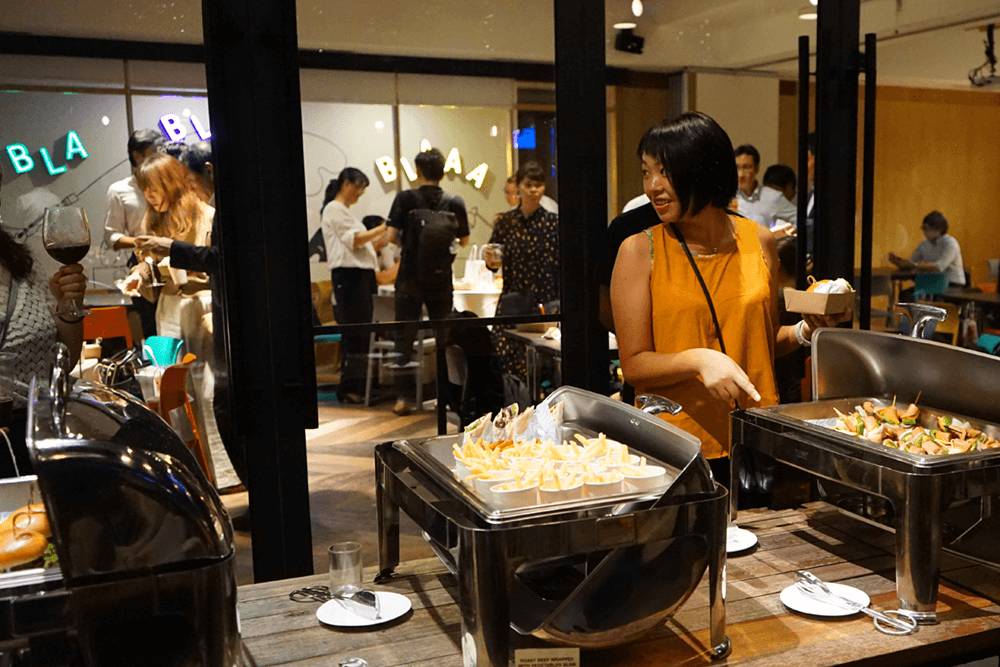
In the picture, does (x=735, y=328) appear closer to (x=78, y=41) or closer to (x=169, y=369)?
(x=169, y=369)

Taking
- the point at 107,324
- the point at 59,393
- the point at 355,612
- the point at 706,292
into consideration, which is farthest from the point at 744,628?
the point at 107,324

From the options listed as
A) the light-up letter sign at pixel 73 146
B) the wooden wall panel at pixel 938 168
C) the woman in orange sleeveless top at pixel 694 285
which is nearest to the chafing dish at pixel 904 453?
the woman in orange sleeveless top at pixel 694 285

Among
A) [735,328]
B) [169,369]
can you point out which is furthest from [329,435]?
[735,328]

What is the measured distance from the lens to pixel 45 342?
91.1 inches

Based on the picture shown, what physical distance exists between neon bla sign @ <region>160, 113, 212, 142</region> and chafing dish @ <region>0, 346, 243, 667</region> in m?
1.39

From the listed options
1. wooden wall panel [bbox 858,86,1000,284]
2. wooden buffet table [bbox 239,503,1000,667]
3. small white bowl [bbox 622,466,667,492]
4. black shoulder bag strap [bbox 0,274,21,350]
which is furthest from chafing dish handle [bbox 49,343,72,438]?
wooden wall panel [bbox 858,86,1000,284]

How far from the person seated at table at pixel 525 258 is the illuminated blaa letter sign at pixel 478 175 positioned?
0.35 ft

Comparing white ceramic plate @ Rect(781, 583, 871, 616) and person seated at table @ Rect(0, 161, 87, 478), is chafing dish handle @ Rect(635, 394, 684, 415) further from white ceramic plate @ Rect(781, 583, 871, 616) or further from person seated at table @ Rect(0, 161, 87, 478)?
person seated at table @ Rect(0, 161, 87, 478)

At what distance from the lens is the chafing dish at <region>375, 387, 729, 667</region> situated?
128cm

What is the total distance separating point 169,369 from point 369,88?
102cm

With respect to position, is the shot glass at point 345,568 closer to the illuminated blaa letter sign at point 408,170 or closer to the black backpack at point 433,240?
the black backpack at point 433,240

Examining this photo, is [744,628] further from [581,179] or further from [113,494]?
[581,179]

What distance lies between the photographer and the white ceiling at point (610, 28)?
7.82ft

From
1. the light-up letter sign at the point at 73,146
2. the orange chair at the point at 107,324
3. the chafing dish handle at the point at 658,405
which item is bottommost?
the chafing dish handle at the point at 658,405
